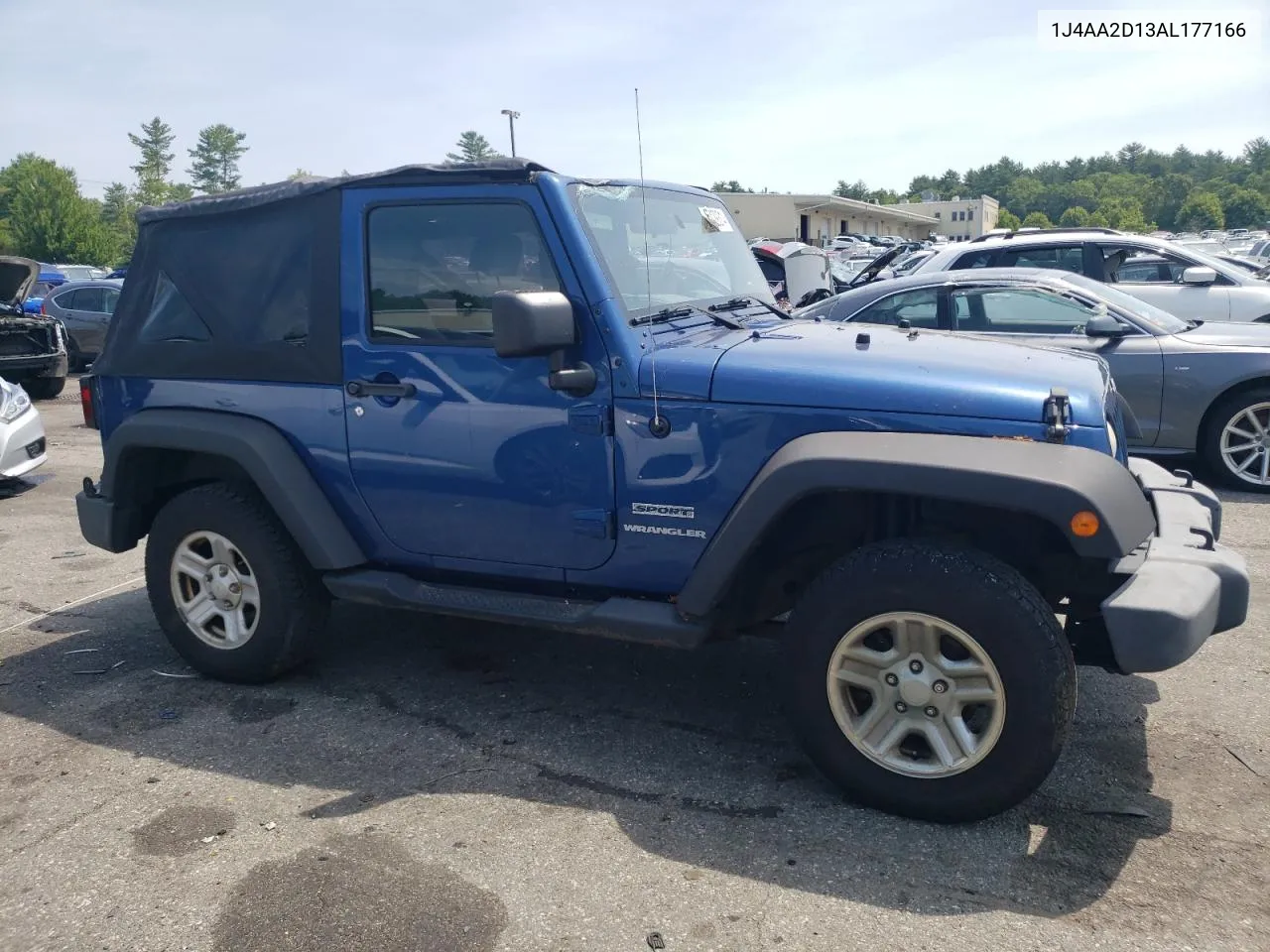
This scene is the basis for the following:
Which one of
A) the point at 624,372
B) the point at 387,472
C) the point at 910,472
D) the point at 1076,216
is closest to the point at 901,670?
the point at 910,472

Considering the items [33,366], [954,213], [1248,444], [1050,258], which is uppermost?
[954,213]

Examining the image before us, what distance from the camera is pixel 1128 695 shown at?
13.3 ft

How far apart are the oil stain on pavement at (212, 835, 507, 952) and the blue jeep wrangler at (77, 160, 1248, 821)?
0.99 m

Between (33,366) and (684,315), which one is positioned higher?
(684,315)

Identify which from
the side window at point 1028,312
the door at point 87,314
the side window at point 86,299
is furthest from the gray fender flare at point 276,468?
the side window at point 86,299

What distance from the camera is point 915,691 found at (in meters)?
3.09

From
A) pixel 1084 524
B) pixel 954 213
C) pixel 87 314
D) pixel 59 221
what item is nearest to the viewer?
pixel 1084 524

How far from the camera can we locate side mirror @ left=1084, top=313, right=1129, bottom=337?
276 inches

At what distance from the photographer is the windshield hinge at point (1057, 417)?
300 centimetres

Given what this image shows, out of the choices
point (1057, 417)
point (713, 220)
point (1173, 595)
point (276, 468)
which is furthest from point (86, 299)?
point (1173, 595)

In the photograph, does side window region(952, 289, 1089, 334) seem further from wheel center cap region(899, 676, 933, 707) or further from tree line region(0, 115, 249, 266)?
tree line region(0, 115, 249, 266)

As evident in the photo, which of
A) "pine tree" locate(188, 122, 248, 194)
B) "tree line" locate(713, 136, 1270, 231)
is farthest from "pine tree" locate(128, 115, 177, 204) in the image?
"tree line" locate(713, 136, 1270, 231)

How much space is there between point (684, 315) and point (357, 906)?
2274 mm

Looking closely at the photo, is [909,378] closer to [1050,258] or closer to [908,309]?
[908,309]
